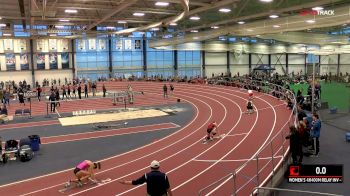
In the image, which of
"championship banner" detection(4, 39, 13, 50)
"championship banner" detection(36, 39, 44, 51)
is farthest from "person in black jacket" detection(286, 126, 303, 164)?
"championship banner" detection(4, 39, 13, 50)

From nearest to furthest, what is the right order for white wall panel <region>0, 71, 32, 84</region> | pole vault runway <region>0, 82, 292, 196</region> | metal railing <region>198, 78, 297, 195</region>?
metal railing <region>198, 78, 297, 195</region> → pole vault runway <region>0, 82, 292, 196</region> → white wall panel <region>0, 71, 32, 84</region>

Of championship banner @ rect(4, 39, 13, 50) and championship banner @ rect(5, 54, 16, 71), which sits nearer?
championship banner @ rect(4, 39, 13, 50)

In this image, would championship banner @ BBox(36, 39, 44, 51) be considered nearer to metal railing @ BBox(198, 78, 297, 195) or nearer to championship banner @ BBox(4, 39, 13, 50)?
championship banner @ BBox(4, 39, 13, 50)

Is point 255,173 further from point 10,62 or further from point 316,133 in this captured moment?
point 10,62

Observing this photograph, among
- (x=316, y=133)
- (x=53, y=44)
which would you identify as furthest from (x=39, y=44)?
(x=316, y=133)

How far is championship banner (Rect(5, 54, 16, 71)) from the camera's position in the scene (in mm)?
47250

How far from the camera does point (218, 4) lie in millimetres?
21281

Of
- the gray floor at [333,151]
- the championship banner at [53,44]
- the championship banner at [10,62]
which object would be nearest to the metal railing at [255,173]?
the gray floor at [333,151]

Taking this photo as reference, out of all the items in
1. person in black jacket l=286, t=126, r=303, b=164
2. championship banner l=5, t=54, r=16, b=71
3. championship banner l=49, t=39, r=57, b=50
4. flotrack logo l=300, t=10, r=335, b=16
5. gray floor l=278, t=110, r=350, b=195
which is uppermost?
championship banner l=49, t=39, r=57, b=50

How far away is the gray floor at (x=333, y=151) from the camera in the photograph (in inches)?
396

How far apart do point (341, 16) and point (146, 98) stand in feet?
70.1

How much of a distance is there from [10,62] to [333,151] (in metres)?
45.9

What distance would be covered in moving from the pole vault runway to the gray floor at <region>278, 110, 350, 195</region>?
4.73 ft

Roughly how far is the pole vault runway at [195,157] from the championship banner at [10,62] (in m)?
34.5
